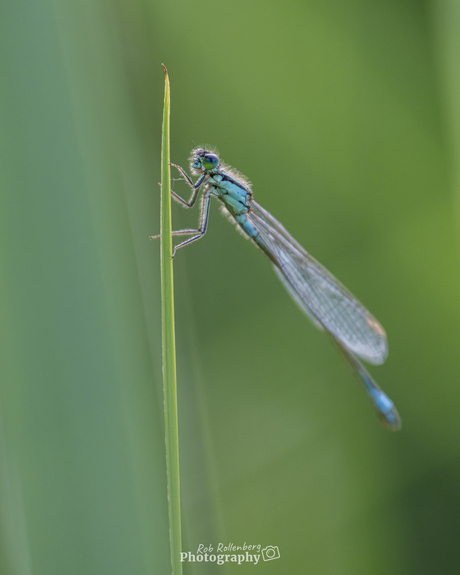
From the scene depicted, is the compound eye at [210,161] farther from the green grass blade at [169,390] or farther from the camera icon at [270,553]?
the camera icon at [270,553]

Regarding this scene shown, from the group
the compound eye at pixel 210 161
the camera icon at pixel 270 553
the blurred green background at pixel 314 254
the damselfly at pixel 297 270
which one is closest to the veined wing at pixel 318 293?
the damselfly at pixel 297 270

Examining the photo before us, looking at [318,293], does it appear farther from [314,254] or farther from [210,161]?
[210,161]

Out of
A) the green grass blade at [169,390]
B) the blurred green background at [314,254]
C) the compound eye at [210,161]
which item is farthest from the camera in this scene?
the blurred green background at [314,254]

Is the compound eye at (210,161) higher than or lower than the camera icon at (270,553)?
higher

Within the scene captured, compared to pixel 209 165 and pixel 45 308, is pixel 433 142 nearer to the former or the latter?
pixel 209 165

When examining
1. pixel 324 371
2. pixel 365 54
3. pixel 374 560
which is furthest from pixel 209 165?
pixel 374 560

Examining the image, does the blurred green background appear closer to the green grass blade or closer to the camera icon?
the camera icon

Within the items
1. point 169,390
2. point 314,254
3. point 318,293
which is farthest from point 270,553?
point 169,390
